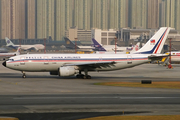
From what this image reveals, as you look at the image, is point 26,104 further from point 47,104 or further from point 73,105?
point 73,105

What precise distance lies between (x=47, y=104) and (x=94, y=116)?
5.51 meters

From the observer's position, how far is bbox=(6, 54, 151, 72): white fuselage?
48.0 m

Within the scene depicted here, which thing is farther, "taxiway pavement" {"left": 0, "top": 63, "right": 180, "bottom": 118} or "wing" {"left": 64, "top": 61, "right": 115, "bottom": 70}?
"wing" {"left": 64, "top": 61, "right": 115, "bottom": 70}

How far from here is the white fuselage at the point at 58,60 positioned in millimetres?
47969

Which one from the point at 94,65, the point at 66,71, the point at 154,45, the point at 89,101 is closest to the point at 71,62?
the point at 66,71

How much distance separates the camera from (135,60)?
164ft

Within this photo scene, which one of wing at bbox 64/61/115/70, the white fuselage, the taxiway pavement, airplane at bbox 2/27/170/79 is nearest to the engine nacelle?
airplane at bbox 2/27/170/79

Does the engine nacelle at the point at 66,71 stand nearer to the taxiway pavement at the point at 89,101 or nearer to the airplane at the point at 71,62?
the airplane at the point at 71,62

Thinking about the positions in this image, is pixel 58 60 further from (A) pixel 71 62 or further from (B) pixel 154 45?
(B) pixel 154 45

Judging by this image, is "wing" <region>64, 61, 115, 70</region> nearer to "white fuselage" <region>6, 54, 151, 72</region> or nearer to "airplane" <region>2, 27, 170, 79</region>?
"airplane" <region>2, 27, 170, 79</region>

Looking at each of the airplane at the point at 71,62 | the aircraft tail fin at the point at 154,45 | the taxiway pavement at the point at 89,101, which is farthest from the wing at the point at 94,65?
the taxiway pavement at the point at 89,101

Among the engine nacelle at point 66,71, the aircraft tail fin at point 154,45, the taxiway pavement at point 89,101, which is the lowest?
the taxiway pavement at point 89,101

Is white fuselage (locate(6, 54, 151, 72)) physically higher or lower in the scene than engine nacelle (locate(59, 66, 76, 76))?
higher

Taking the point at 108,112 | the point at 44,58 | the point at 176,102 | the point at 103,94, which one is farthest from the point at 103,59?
the point at 108,112
